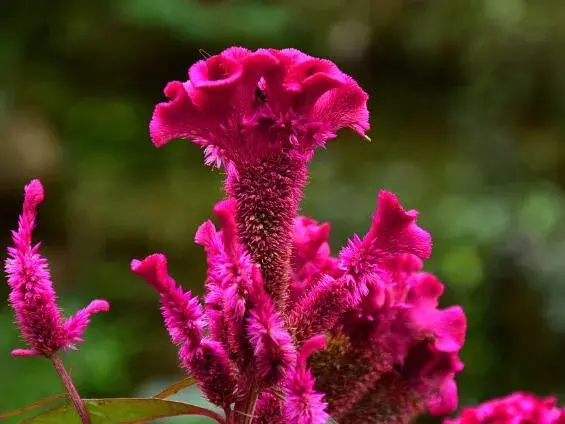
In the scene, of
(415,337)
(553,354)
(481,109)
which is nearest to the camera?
(415,337)

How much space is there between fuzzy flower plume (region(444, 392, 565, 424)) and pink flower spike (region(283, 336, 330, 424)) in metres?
0.25

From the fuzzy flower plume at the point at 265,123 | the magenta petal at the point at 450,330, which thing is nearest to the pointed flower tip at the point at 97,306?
the fuzzy flower plume at the point at 265,123

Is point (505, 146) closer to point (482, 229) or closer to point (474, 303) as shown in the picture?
point (482, 229)

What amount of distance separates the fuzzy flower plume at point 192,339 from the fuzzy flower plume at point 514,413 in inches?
10.5

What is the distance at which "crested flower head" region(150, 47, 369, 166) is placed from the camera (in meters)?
0.49

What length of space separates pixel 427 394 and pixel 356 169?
138 inches

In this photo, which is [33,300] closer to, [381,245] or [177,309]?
[177,309]

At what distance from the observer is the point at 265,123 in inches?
19.9

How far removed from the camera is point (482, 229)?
11.7ft

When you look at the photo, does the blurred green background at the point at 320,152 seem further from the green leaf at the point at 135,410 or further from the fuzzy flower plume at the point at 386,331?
the green leaf at the point at 135,410

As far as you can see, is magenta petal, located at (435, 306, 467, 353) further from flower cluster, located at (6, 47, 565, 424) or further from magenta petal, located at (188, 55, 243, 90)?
magenta petal, located at (188, 55, 243, 90)

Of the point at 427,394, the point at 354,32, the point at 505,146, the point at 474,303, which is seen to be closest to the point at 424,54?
the point at 354,32

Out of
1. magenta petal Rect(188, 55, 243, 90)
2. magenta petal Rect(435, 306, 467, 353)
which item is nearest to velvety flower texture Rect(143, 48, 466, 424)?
magenta petal Rect(188, 55, 243, 90)

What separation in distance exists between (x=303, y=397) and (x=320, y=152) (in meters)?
3.60
